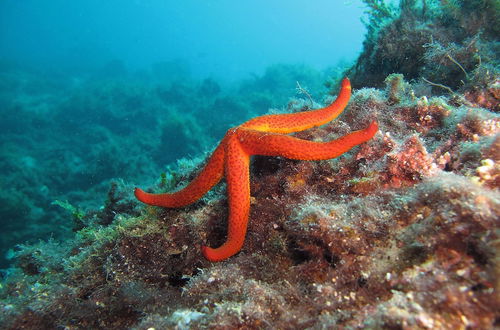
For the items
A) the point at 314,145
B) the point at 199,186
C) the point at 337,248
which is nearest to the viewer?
the point at 337,248

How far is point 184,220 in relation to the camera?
3.75 meters

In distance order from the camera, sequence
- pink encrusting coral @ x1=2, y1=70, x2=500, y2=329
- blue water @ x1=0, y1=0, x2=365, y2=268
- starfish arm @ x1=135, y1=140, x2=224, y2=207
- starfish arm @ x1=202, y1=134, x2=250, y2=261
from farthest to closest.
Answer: blue water @ x1=0, y1=0, x2=365, y2=268
starfish arm @ x1=135, y1=140, x2=224, y2=207
starfish arm @ x1=202, y1=134, x2=250, y2=261
pink encrusting coral @ x1=2, y1=70, x2=500, y2=329

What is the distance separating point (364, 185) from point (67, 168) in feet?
63.9

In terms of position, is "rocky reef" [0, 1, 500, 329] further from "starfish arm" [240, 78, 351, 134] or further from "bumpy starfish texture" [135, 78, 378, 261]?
"starfish arm" [240, 78, 351, 134]

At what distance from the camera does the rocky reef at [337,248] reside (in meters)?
1.84

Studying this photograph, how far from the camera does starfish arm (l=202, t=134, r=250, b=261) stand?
2986 millimetres

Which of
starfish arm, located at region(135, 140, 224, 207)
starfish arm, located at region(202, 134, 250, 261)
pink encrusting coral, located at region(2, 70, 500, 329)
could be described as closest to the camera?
pink encrusting coral, located at region(2, 70, 500, 329)

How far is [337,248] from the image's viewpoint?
248cm

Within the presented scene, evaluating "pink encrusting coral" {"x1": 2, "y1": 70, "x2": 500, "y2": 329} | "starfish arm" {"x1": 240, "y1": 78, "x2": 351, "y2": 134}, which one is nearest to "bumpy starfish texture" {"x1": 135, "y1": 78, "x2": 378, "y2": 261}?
"starfish arm" {"x1": 240, "y1": 78, "x2": 351, "y2": 134}

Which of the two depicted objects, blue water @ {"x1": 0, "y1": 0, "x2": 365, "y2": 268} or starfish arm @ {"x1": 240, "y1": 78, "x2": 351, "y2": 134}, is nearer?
starfish arm @ {"x1": 240, "y1": 78, "x2": 351, "y2": 134}

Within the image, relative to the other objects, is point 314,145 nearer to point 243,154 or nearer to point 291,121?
point 291,121

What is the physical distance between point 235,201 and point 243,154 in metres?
0.61

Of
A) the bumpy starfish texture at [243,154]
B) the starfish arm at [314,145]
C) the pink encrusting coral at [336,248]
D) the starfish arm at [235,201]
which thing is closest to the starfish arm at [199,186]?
the bumpy starfish texture at [243,154]

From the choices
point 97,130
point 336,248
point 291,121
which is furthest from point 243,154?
point 97,130
